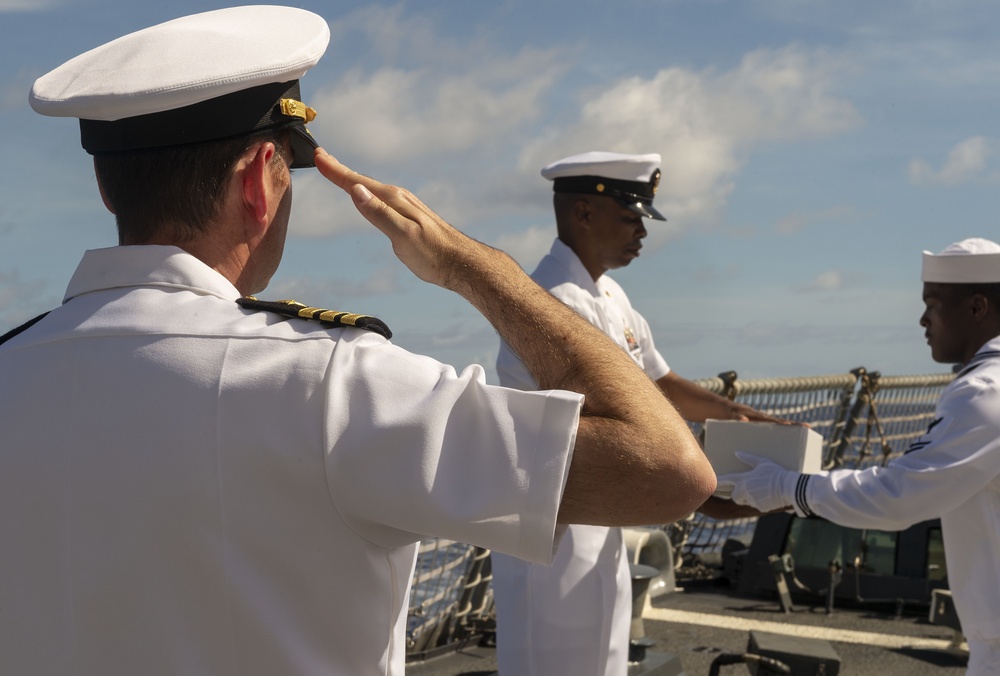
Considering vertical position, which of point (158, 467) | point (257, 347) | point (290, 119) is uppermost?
point (290, 119)

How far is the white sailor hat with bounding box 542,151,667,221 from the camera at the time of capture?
4633mm

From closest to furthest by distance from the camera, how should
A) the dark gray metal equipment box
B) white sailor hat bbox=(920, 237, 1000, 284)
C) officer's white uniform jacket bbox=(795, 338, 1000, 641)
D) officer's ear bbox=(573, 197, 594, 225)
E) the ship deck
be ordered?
officer's white uniform jacket bbox=(795, 338, 1000, 641) → white sailor hat bbox=(920, 237, 1000, 284) → the dark gray metal equipment box → officer's ear bbox=(573, 197, 594, 225) → the ship deck

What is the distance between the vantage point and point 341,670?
4.66ft

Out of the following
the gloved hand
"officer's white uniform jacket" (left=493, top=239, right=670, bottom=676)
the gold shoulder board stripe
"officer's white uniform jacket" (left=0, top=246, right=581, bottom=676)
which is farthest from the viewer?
the gloved hand

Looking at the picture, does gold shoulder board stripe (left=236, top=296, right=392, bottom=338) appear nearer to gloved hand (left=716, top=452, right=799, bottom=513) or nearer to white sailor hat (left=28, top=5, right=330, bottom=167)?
white sailor hat (left=28, top=5, right=330, bottom=167)

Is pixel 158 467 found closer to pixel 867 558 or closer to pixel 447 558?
pixel 447 558

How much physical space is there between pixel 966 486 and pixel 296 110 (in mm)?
2796

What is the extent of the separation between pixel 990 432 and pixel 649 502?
250cm

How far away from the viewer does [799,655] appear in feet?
14.1

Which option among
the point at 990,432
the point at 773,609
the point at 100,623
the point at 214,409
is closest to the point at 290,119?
the point at 214,409

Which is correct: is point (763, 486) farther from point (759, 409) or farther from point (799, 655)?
point (759, 409)

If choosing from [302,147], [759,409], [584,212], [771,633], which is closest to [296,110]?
Result: [302,147]

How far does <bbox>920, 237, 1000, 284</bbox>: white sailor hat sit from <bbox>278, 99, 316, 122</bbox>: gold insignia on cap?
313 centimetres

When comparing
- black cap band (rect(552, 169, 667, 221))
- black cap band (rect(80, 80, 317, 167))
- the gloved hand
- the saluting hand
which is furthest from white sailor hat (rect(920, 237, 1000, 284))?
black cap band (rect(80, 80, 317, 167))
